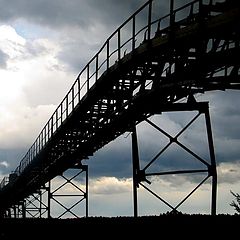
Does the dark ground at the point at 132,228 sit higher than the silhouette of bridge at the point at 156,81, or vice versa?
the silhouette of bridge at the point at 156,81

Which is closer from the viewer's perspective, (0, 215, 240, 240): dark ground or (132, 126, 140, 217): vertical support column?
(0, 215, 240, 240): dark ground

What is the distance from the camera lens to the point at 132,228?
1254 centimetres

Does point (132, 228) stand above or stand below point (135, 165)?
below

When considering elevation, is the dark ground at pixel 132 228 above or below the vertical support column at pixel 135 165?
below

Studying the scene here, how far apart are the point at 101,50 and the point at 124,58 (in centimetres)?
363

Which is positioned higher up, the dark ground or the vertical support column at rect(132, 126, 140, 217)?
the vertical support column at rect(132, 126, 140, 217)

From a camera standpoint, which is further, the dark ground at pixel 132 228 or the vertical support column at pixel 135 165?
the vertical support column at pixel 135 165

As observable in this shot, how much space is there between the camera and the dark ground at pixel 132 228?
10344mm

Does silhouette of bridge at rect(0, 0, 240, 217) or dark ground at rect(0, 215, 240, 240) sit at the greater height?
silhouette of bridge at rect(0, 0, 240, 217)

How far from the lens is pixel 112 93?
1880cm

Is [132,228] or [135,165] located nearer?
[132,228]

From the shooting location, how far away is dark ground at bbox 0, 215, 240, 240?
1034 cm

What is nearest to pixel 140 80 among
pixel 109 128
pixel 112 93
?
pixel 112 93

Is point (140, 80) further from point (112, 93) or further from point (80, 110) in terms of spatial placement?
point (80, 110)
